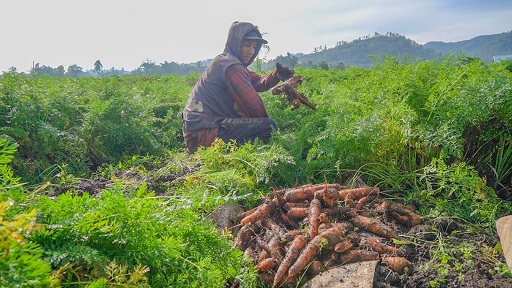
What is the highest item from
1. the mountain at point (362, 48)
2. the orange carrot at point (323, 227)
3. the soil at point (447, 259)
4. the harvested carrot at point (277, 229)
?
the mountain at point (362, 48)

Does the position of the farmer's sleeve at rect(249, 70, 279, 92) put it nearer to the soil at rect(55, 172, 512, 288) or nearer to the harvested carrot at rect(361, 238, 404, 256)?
the soil at rect(55, 172, 512, 288)

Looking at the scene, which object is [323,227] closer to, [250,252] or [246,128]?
[250,252]

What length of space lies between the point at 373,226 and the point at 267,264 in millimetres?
838

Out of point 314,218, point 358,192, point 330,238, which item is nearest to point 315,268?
point 330,238

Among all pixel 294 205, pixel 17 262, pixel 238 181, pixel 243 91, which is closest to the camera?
Result: pixel 17 262

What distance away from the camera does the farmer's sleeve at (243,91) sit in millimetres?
5488

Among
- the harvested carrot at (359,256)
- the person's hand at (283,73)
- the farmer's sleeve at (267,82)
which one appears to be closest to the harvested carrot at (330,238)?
the harvested carrot at (359,256)

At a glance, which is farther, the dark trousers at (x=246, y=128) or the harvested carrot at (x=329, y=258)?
the dark trousers at (x=246, y=128)

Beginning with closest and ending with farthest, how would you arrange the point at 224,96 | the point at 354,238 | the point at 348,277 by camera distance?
the point at 348,277 → the point at 354,238 → the point at 224,96

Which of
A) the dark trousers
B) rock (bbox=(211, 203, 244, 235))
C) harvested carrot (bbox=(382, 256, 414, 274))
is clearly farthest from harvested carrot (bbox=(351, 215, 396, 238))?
the dark trousers

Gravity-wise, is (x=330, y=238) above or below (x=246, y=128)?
below

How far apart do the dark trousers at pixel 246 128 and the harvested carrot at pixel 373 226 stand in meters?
2.56

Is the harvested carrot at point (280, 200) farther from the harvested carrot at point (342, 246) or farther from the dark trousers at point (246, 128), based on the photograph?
the dark trousers at point (246, 128)

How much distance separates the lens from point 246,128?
18.4 feet
